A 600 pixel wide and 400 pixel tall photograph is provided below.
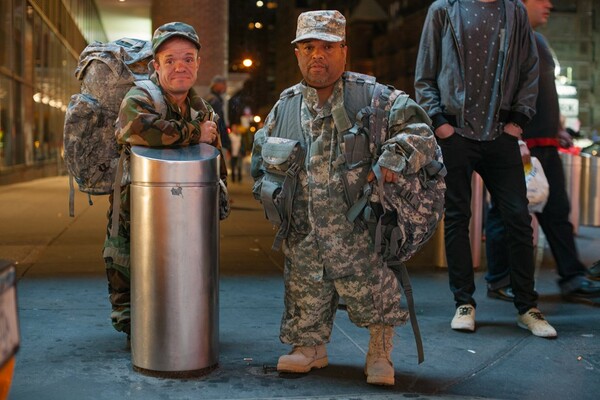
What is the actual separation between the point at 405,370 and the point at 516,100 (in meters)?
1.82

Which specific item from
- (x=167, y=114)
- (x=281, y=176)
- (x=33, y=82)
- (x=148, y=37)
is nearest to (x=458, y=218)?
(x=281, y=176)

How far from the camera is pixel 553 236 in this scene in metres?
6.01

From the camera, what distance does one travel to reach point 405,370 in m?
4.18

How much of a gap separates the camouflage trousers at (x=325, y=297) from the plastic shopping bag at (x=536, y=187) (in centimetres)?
222

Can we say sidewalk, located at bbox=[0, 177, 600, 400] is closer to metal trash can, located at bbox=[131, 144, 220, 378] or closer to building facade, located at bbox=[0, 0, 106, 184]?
metal trash can, located at bbox=[131, 144, 220, 378]

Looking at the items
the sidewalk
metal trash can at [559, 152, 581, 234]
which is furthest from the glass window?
metal trash can at [559, 152, 581, 234]

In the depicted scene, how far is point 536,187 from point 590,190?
4589 millimetres

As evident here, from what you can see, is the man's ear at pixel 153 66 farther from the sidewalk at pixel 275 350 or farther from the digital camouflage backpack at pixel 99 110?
the sidewalk at pixel 275 350

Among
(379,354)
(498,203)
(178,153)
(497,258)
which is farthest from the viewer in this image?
(497,258)

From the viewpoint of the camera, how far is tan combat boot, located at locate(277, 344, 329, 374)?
4.01m

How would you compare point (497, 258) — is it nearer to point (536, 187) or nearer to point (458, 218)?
point (536, 187)

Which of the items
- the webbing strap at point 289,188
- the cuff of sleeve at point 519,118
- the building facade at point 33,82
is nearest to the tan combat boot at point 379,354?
the webbing strap at point 289,188

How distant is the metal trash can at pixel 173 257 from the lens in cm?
376

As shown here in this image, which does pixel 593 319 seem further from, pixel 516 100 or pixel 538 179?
pixel 516 100
